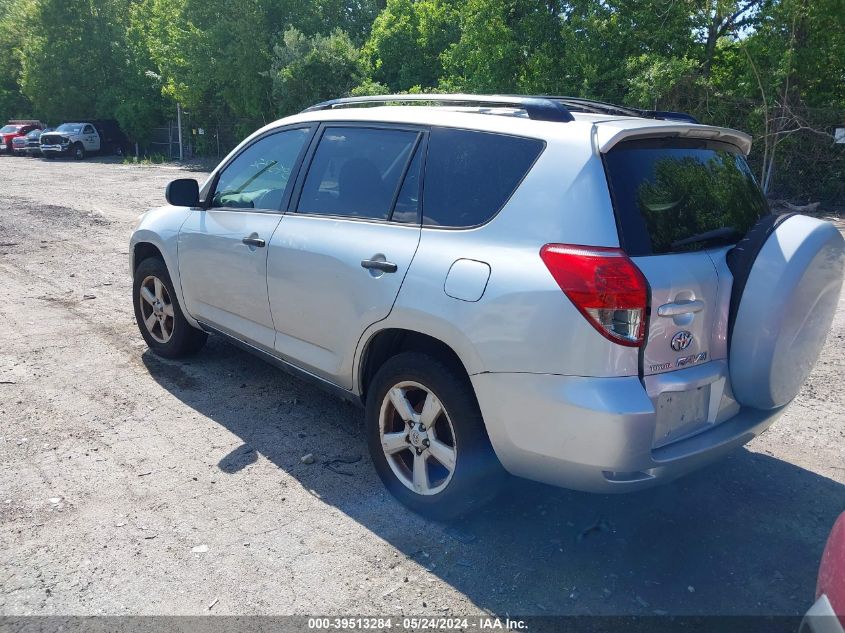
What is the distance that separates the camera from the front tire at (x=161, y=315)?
5.43m

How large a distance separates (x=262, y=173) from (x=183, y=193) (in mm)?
676

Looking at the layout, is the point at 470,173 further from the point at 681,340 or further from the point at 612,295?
the point at 681,340

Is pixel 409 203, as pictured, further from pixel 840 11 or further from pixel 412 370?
pixel 840 11

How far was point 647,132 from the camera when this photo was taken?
3105 millimetres

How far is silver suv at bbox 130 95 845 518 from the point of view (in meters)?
2.84

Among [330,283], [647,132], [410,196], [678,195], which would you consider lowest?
[330,283]

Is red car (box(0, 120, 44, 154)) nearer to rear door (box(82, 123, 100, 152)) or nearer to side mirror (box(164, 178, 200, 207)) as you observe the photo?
rear door (box(82, 123, 100, 152))

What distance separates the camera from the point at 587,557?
329 cm

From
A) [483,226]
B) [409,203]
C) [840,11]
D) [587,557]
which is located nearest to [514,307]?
[483,226]

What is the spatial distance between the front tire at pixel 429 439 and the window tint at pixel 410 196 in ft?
2.28

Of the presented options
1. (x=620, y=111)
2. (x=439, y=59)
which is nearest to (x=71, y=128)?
(x=439, y=59)

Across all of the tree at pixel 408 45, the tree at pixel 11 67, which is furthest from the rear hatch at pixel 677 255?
the tree at pixel 11 67

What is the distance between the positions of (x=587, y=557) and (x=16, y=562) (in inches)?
101

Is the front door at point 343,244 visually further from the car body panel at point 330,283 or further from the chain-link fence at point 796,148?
the chain-link fence at point 796,148
